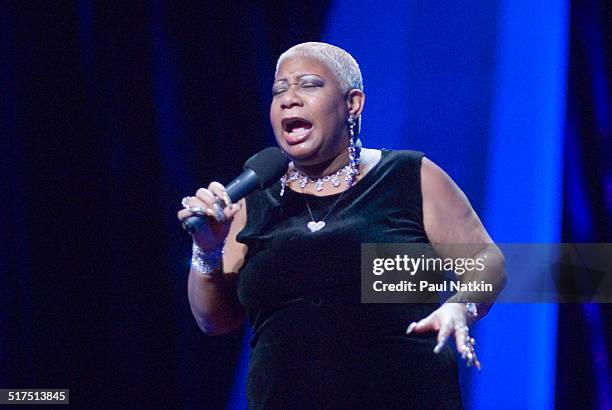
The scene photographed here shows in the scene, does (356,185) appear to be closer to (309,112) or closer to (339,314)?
(309,112)

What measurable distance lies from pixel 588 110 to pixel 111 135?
4.03 ft

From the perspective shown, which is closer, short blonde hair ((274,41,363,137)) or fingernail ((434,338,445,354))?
fingernail ((434,338,445,354))

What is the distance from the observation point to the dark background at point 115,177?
2.23 metres

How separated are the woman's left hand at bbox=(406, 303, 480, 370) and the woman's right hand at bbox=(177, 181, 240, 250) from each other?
36cm

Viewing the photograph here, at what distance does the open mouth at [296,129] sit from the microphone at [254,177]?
35 millimetres

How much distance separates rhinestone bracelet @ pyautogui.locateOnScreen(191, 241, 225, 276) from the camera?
5.20 ft

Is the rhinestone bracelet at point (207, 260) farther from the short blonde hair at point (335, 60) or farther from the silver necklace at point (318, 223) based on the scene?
the short blonde hair at point (335, 60)

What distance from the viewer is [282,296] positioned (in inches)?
60.4

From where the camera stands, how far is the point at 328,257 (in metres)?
1.53

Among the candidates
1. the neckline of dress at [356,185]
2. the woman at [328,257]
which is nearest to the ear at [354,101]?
the woman at [328,257]

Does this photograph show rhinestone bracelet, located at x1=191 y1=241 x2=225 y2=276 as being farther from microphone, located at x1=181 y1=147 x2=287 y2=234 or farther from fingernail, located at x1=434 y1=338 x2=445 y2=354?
fingernail, located at x1=434 y1=338 x2=445 y2=354

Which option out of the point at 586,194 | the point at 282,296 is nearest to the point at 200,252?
the point at 282,296

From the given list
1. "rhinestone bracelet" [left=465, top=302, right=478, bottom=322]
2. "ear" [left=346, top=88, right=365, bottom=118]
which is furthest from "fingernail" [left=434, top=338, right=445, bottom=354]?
"ear" [left=346, top=88, right=365, bottom=118]

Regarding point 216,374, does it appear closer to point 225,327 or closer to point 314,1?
point 225,327
